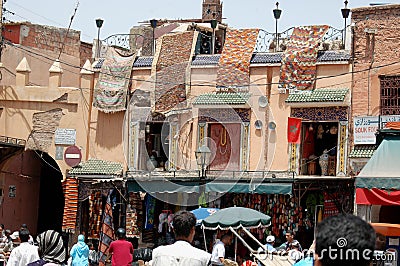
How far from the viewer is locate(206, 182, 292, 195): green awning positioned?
2141 centimetres

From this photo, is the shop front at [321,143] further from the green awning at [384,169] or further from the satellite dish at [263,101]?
the green awning at [384,169]

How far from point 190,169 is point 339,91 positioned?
4353 mm

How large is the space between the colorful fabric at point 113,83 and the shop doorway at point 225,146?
2.95 meters

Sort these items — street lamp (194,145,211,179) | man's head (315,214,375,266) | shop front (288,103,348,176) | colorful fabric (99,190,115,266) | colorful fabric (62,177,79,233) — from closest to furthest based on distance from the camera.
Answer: man's head (315,214,375,266)
shop front (288,103,348,176)
street lamp (194,145,211,179)
colorful fabric (99,190,115,266)
colorful fabric (62,177,79,233)

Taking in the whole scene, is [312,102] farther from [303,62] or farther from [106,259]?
[106,259]

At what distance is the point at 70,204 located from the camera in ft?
80.3

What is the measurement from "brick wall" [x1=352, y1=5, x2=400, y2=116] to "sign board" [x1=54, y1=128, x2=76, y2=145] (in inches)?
322

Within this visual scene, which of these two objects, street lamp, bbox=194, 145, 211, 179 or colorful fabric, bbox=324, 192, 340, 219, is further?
street lamp, bbox=194, 145, 211, 179

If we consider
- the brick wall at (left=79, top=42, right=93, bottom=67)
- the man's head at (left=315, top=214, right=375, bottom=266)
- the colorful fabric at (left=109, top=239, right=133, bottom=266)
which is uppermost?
the brick wall at (left=79, top=42, right=93, bottom=67)

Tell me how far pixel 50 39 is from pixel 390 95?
12457mm

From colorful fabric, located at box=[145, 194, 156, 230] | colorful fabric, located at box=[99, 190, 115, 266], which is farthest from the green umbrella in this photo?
colorful fabric, located at box=[99, 190, 115, 266]

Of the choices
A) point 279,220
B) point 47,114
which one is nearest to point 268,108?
point 279,220

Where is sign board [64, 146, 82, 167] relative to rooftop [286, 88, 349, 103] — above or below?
below

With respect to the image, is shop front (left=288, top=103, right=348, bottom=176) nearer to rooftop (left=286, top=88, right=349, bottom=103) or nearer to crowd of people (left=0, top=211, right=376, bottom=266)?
rooftop (left=286, top=88, right=349, bottom=103)
